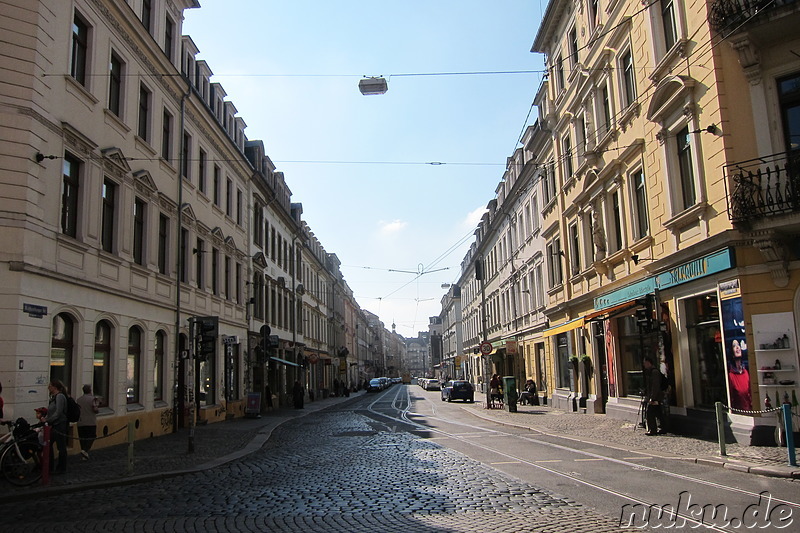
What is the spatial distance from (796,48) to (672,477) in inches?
379

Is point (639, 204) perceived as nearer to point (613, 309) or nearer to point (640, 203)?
point (640, 203)

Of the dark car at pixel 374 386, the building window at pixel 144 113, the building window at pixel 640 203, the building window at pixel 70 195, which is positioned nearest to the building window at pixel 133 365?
the building window at pixel 70 195

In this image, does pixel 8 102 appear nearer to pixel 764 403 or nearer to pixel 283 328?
pixel 764 403

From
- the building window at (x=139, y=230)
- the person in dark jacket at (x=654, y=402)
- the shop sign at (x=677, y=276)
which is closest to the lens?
the shop sign at (x=677, y=276)

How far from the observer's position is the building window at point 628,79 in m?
19.3

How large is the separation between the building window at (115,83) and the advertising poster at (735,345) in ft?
54.4

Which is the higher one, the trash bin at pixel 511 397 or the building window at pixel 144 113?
the building window at pixel 144 113

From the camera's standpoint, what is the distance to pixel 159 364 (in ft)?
68.5

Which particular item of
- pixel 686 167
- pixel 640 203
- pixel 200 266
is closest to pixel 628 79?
pixel 640 203

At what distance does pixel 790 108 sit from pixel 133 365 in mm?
18495

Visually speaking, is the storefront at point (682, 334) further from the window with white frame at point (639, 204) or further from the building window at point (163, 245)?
Result: the building window at point (163, 245)

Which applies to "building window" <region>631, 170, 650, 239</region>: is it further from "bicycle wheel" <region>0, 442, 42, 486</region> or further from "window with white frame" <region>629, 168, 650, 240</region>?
"bicycle wheel" <region>0, 442, 42, 486</region>

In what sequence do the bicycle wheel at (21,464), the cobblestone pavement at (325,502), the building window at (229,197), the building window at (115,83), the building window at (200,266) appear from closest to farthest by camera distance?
the cobblestone pavement at (325,502) < the bicycle wheel at (21,464) < the building window at (115,83) < the building window at (200,266) < the building window at (229,197)

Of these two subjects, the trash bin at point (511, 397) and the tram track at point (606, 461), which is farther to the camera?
the trash bin at point (511, 397)
